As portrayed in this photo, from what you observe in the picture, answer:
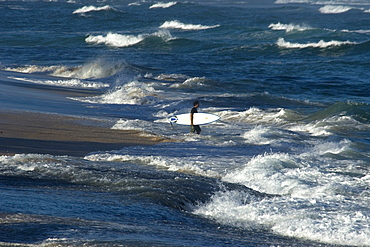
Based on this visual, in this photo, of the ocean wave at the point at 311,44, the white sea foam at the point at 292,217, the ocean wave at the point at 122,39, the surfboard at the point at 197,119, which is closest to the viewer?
the white sea foam at the point at 292,217

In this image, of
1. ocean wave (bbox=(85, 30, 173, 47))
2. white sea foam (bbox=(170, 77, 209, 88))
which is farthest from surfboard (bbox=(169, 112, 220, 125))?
ocean wave (bbox=(85, 30, 173, 47))

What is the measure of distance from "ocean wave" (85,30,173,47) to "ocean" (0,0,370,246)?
7818 millimetres

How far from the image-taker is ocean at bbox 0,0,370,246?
6645 mm

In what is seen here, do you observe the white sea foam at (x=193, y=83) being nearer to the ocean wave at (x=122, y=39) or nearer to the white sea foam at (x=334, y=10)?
the ocean wave at (x=122, y=39)

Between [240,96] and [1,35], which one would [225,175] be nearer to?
[240,96]

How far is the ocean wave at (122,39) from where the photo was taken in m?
43.7

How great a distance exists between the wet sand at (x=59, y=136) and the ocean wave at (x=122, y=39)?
29688mm

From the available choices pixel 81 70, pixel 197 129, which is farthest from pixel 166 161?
pixel 81 70

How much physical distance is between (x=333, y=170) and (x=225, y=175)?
80.5 inches

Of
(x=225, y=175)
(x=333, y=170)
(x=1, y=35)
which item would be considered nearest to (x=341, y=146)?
(x=333, y=170)

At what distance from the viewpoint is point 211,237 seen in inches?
251

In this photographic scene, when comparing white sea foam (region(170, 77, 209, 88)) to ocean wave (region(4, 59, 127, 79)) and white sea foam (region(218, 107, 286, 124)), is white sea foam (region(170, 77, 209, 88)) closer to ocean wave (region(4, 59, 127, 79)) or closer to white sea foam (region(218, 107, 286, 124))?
ocean wave (region(4, 59, 127, 79))

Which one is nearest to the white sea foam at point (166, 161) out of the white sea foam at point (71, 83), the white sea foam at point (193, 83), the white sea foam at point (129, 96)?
the white sea foam at point (129, 96)

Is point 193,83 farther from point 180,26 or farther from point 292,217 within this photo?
point 180,26
